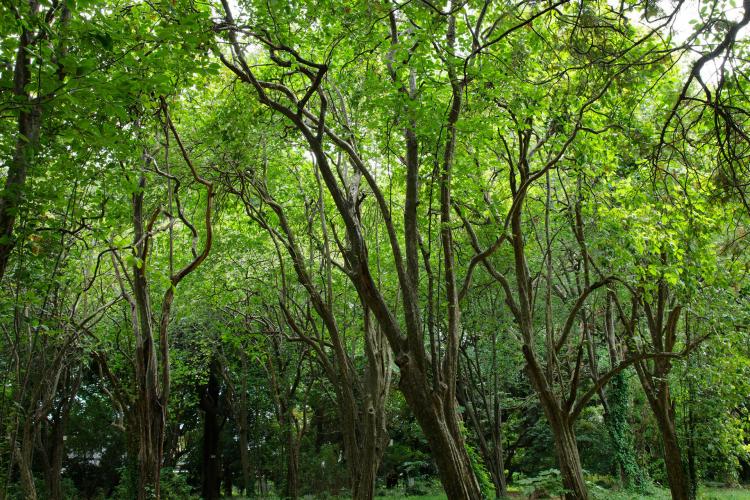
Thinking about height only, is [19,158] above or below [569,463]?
above

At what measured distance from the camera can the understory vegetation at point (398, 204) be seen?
505 centimetres

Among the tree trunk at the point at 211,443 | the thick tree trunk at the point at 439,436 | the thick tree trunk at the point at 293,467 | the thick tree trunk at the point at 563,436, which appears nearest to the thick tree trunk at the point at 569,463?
the thick tree trunk at the point at 563,436

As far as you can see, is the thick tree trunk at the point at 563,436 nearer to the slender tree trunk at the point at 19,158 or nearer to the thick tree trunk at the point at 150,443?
the thick tree trunk at the point at 150,443

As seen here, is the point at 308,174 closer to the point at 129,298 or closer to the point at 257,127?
the point at 257,127

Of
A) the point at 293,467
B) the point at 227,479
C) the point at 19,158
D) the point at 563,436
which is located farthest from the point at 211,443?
the point at 19,158

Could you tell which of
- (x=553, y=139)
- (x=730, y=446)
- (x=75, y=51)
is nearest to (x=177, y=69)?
(x=75, y=51)

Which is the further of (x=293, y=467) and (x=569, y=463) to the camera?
(x=293, y=467)

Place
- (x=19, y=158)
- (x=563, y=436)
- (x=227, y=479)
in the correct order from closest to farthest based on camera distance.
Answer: (x=19, y=158), (x=563, y=436), (x=227, y=479)

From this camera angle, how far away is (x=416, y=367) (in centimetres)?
615

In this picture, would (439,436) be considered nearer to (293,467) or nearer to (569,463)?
(569,463)

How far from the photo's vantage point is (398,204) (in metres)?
12.8

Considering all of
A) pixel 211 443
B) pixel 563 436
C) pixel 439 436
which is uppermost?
pixel 439 436

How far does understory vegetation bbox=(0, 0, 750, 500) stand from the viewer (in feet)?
16.6

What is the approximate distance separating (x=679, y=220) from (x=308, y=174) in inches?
275
